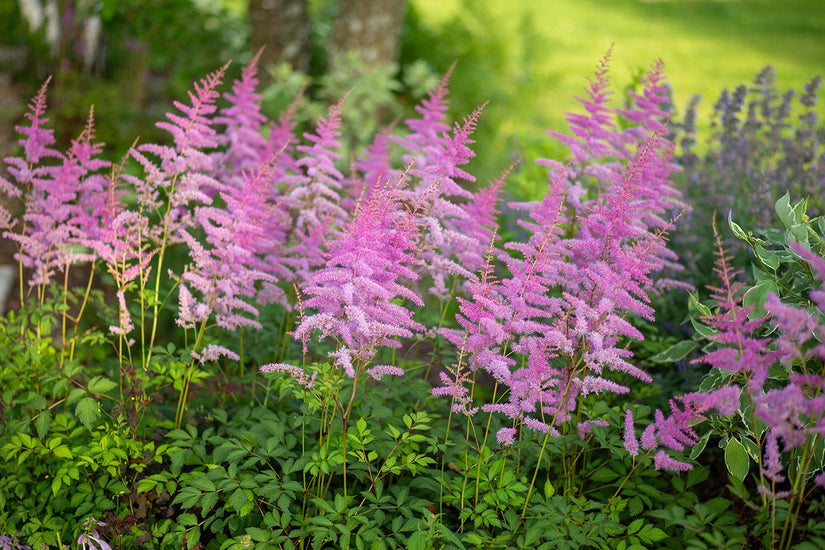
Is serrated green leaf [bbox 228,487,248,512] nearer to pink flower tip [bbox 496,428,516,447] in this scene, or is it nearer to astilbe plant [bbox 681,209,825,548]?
pink flower tip [bbox 496,428,516,447]

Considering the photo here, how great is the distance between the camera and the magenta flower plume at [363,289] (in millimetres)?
2062

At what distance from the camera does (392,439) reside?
8.31 ft

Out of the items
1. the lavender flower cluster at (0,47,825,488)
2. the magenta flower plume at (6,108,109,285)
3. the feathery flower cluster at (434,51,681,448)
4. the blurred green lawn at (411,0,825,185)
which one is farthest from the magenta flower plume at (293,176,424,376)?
the blurred green lawn at (411,0,825,185)

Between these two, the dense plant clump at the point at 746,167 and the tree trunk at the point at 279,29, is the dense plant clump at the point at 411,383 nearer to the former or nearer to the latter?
the dense plant clump at the point at 746,167

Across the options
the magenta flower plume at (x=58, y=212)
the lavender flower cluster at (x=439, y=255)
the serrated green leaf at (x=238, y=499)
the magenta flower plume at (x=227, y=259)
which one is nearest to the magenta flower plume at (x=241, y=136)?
the lavender flower cluster at (x=439, y=255)

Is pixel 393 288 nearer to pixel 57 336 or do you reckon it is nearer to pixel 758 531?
pixel 758 531

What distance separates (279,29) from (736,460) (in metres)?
6.63

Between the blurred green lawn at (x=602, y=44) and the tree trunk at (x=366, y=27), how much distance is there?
1.24m

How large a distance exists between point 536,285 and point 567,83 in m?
12.6

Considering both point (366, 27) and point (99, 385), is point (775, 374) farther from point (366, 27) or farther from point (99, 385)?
point (366, 27)

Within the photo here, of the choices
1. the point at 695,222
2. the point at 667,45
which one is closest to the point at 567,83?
the point at 667,45

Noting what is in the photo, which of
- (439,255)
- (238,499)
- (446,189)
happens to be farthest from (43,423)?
(446,189)

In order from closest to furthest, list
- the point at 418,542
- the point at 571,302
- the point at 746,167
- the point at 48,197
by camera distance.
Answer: the point at 418,542 < the point at 571,302 < the point at 48,197 < the point at 746,167

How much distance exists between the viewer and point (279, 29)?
746 cm
